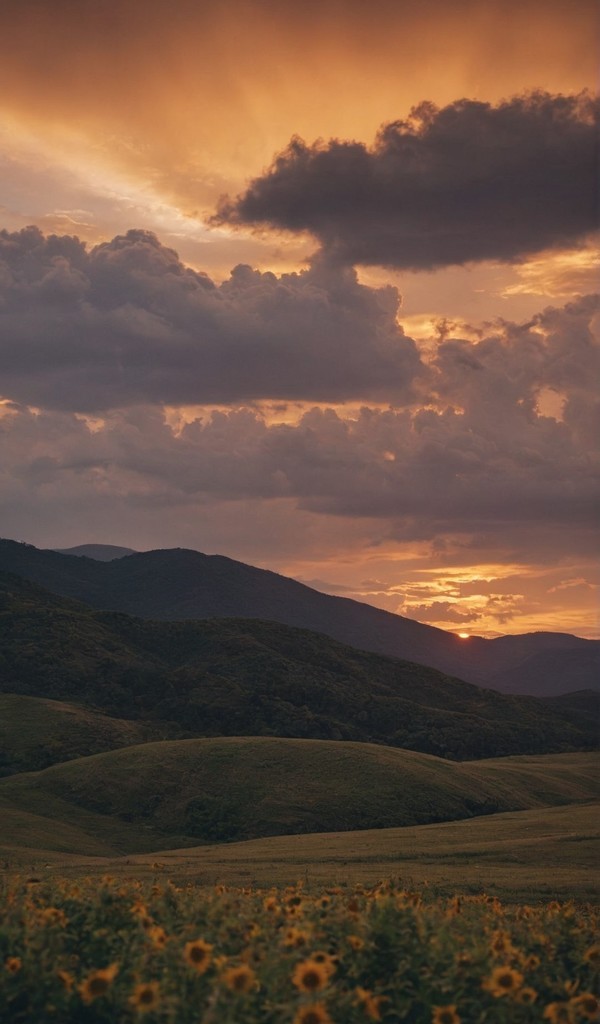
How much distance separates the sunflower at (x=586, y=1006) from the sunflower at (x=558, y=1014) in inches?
4.3

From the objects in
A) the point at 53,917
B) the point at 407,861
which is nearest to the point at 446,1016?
the point at 53,917

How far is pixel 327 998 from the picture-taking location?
11172 mm

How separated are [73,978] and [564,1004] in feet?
19.3

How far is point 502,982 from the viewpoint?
11.5 meters

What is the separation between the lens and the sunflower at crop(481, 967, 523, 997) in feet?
36.9

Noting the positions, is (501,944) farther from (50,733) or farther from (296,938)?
(50,733)

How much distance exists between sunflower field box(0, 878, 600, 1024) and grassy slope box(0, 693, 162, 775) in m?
98.5

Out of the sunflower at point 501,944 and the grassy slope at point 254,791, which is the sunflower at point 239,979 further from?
the grassy slope at point 254,791

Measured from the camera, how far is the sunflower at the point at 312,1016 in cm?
1016

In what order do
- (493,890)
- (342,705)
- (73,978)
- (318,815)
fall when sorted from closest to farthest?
(73,978) < (493,890) < (318,815) < (342,705)

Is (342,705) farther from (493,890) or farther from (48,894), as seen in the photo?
(48,894)

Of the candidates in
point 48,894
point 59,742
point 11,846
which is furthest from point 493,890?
point 59,742

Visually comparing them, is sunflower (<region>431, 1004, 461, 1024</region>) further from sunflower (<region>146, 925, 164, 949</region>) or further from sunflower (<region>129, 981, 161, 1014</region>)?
sunflower (<region>146, 925, 164, 949</region>)

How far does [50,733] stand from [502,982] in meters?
118
